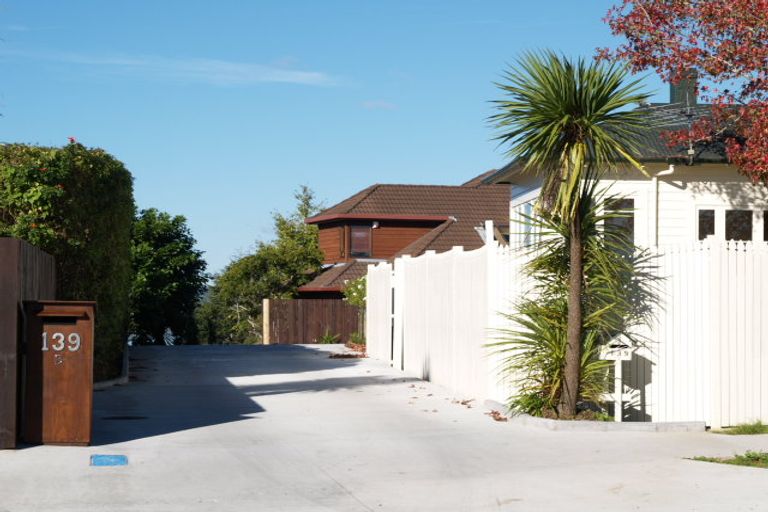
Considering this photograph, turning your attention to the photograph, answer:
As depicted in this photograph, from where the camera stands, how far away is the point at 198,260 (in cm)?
4469

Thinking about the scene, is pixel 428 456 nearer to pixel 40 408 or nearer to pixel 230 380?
pixel 40 408

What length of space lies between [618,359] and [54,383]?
22.3 ft

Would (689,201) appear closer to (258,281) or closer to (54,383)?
(54,383)

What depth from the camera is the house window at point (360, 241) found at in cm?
5569

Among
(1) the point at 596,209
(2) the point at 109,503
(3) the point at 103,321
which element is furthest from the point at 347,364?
(2) the point at 109,503

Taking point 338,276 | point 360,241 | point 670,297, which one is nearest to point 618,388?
point 670,297

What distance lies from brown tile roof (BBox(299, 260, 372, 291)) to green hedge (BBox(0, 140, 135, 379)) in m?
30.8

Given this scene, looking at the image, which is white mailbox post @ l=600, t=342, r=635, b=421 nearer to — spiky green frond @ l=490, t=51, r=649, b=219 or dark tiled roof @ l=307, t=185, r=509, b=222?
spiky green frond @ l=490, t=51, r=649, b=219

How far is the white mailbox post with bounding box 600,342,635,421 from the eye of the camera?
14.7 m

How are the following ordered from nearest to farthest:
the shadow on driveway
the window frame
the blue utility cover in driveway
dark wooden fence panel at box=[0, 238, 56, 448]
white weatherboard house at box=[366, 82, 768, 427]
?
the blue utility cover in driveway < dark wooden fence panel at box=[0, 238, 56, 448] < white weatherboard house at box=[366, 82, 768, 427] < the shadow on driveway < the window frame

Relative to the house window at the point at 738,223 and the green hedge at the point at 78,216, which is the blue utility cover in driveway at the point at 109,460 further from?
the house window at the point at 738,223

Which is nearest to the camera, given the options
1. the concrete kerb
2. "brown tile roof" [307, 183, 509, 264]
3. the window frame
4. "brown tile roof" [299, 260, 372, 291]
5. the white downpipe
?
the concrete kerb

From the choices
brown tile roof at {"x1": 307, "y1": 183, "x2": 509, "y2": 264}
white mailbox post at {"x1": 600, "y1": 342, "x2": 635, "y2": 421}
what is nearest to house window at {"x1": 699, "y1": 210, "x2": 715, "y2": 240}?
white mailbox post at {"x1": 600, "y1": 342, "x2": 635, "y2": 421}

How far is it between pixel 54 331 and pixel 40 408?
835 millimetres
